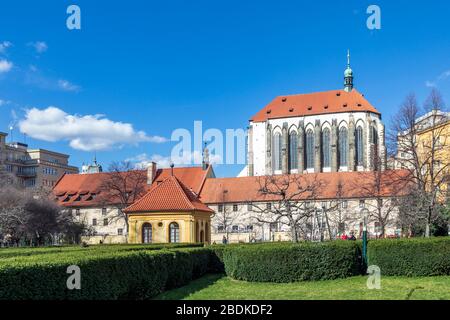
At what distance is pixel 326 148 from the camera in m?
97.7

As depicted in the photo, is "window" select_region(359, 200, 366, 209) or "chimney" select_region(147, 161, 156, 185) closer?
"window" select_region(359, 200, 366, 209)

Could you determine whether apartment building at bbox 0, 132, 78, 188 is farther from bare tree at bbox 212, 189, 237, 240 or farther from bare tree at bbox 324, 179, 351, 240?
bare tree at bbox 324, 179, 351, 240

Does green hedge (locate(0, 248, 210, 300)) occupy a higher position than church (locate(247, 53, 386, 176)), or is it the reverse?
church (locate(247, 53, 386, 176))

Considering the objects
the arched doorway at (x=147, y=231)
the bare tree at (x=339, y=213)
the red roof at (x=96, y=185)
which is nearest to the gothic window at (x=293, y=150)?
the red roof at (x=96, y=185)

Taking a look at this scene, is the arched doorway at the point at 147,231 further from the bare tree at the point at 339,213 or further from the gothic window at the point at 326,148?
the gothic window at the point at 326,148

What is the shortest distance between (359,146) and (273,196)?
2908cm

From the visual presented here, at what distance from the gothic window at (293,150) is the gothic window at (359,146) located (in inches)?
429

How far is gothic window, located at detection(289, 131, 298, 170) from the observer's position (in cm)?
9906

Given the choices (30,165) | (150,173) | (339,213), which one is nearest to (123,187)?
(150,173)

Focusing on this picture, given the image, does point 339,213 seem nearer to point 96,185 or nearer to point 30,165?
point 96,185

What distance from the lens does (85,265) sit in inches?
523

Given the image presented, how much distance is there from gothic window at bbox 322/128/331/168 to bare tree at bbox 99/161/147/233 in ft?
111

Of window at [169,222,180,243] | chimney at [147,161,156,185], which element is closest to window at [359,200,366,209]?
chimney at [147,161,156,185]
